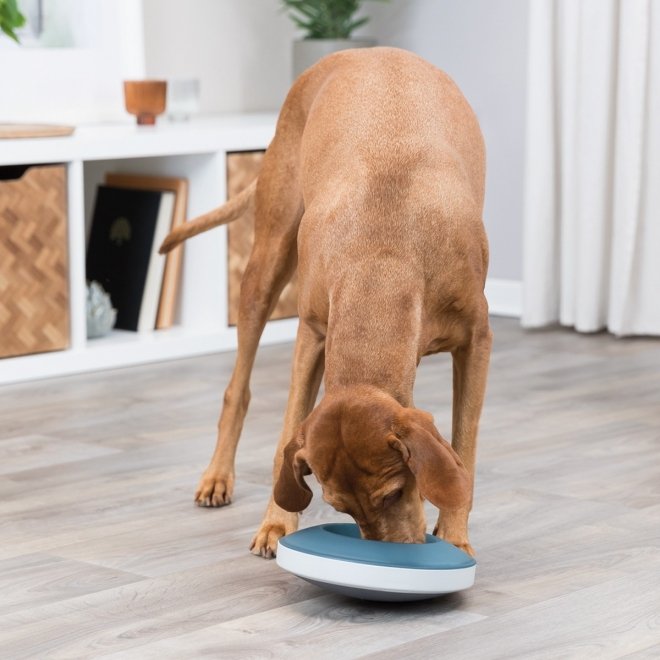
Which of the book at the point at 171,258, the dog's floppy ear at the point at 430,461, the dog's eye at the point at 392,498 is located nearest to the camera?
the dog's floppy ear at the point at 430,461

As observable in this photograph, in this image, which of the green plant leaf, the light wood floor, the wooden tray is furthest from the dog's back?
the green plant leaf

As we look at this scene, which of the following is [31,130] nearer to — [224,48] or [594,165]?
[224,48]

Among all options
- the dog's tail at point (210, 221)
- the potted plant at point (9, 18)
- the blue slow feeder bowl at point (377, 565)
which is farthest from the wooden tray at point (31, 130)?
the blue slow feeder bowl at point (377, 565)

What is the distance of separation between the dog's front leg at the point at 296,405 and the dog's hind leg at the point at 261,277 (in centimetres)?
33

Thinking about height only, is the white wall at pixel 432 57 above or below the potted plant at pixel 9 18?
below

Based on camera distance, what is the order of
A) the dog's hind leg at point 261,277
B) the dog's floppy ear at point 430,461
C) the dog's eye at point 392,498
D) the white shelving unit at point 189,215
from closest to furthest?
the dog's floppy ear at point 430,461 < the dog's eye at point 392,498 < the dog's hind leg at point 261,277 < the white shelving unit at point 189,215

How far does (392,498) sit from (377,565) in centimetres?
10

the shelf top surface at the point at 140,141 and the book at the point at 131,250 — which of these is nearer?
the shelf top surface at the point at 140,141

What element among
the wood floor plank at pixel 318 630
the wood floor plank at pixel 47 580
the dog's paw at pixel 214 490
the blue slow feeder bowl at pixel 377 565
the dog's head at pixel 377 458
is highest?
the dog's head at pixel 377 458

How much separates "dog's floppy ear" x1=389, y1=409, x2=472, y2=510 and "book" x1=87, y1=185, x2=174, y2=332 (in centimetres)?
255

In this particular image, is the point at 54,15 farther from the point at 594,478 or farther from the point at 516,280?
the point at 594,478

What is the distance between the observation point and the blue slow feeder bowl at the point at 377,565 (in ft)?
6.48

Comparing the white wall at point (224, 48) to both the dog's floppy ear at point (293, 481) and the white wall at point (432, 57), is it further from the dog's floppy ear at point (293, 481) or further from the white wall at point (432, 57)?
the dog's floppy ear at point (293, 481)

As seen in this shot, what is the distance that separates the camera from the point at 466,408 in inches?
91.7
